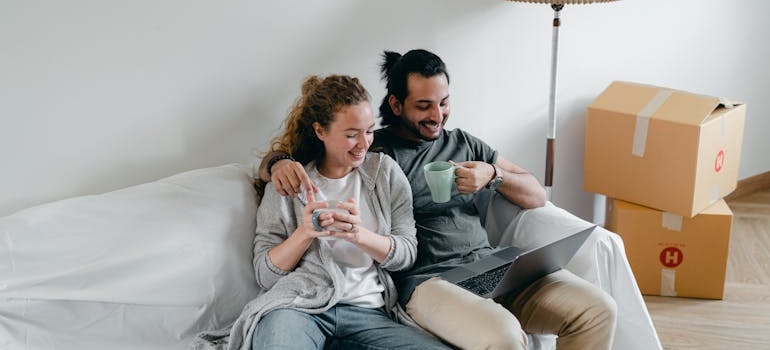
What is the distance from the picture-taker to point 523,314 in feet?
6.72

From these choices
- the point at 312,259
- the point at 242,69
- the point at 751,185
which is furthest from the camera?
the point at 751,185

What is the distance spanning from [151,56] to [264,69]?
328mm

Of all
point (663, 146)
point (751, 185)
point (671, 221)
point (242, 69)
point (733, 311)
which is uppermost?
point (242, 69)

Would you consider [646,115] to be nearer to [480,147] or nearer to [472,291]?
[480,147]

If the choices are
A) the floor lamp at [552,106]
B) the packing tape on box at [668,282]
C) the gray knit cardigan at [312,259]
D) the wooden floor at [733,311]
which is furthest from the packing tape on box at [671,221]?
the gray knit cardigan at [312,259]

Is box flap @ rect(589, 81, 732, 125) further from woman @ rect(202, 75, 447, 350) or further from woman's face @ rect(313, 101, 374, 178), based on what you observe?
woman's face @ rect(313, 101, 374, 178)

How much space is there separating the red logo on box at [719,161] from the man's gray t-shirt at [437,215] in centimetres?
97

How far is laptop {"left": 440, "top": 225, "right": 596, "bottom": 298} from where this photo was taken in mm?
1911

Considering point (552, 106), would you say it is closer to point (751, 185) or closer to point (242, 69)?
point (242, 69)

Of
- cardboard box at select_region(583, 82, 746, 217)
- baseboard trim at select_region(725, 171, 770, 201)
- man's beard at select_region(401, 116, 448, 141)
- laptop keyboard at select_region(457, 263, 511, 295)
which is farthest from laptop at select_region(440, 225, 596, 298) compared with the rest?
baseboard trim at select_region(725, 171, 770, 201)

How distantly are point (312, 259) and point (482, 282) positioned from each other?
1.33 feet

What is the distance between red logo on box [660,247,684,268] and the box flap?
1.51ft

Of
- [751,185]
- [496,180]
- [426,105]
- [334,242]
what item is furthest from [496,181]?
[751,185]

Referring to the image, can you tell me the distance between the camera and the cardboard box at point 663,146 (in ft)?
9.01
